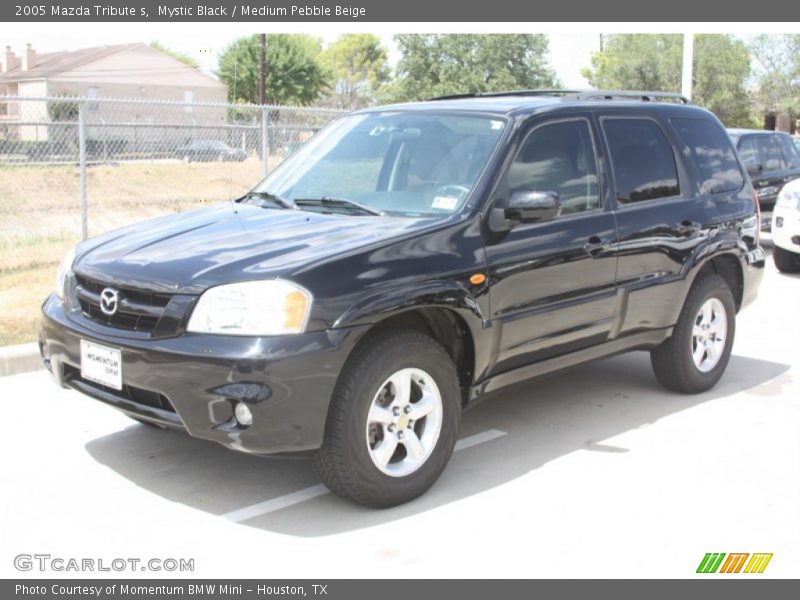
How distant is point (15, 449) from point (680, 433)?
3.72 m

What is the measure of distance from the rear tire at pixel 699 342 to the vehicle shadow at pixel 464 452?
139mm

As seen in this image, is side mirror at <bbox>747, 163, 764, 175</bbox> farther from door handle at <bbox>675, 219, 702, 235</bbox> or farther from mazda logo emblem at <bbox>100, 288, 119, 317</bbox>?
mazda logo emblem at <bbox>100, 288, 119, 317</bbox>

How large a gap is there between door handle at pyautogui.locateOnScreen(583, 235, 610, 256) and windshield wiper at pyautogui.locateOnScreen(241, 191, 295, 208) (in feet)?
5.31

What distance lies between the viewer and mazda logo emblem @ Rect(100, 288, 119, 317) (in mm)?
4254

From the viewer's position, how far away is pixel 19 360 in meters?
6.57

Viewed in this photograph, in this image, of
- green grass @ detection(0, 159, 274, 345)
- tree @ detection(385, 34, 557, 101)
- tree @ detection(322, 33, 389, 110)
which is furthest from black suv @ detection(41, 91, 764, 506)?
tree @ detection(322, 33, 389, 110)

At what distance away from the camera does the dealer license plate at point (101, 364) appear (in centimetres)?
415

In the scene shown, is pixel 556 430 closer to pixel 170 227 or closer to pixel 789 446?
pixel 789 446

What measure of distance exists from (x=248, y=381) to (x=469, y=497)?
1.32 metres

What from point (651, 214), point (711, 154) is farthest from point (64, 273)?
point (711, 154)

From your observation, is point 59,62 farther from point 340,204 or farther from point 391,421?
point 391,421

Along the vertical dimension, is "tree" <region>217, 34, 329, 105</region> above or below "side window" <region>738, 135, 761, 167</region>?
above

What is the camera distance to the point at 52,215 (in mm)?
14492

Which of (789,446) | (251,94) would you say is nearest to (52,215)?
(789,446)
